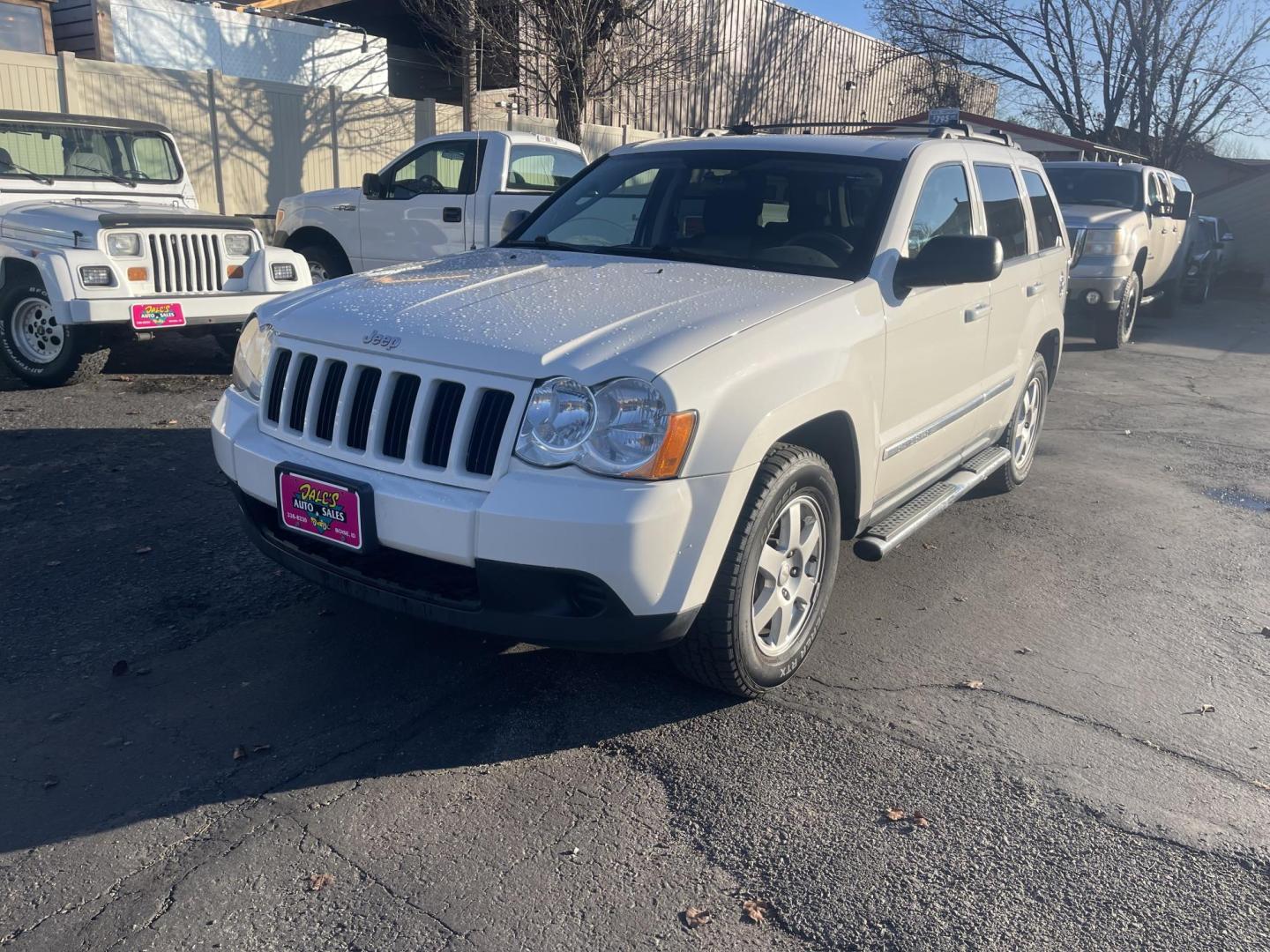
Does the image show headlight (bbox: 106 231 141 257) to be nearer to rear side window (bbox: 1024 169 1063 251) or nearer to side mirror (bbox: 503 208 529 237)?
side mirror (bbox: 503 208 529 237)

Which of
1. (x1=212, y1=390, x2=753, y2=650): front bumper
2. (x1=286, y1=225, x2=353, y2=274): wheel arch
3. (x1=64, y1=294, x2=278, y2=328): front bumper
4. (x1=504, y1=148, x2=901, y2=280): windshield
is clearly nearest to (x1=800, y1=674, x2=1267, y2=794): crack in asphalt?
(x1=212, y1=390, x2=753, y2=650): front bumper

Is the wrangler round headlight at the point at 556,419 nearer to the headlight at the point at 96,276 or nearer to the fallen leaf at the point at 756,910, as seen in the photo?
the fallen leaf at the point at 756,910

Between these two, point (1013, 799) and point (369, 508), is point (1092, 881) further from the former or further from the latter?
point (369, 508)

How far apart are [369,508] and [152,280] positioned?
17.8 ft

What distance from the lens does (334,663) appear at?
147 inches

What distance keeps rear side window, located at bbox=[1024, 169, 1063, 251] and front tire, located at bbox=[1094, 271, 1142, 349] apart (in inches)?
246

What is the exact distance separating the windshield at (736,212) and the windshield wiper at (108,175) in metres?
5.42

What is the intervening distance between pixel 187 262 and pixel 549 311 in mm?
5460

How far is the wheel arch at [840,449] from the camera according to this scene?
11.7ft

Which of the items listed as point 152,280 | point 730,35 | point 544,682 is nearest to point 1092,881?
point 544,682

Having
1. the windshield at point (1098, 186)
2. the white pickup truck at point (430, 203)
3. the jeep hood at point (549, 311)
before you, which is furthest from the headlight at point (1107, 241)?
the jeep hood at point (549, 311)

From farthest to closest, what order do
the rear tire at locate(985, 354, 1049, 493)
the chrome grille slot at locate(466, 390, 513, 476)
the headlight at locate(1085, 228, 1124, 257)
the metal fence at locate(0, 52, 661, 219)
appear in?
the metal fence at locate(0, 52, 661, 219) < the headlight at locate(1085, 228, 1124, 257) < the rear tire at locate(985, 354, 1049, 493) < the chrome grille slot at locate(466, 390, 513, 476)

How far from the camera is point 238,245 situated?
817cm

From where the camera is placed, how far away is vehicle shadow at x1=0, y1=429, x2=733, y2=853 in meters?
3.04
